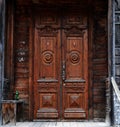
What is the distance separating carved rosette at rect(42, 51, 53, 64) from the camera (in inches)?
304

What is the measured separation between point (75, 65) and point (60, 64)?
0.31 metres

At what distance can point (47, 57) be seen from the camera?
25.4ft

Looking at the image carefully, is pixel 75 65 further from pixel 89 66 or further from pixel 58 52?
pixel 58 52

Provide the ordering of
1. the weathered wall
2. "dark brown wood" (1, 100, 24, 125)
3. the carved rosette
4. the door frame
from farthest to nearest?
the carved rosette
the door frame
the weathered wall
"dark brown wood" (1, 100, 24, 125)

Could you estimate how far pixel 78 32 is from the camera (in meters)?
7.77

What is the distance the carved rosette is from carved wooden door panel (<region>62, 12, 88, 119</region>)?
27 centimetres

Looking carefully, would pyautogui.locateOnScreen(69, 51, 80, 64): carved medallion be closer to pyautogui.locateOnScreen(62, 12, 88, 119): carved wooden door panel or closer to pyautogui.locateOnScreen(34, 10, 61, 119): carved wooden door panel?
pyautogui.locateOnScreen(62, 12, 88, 119): carved wooden door panel

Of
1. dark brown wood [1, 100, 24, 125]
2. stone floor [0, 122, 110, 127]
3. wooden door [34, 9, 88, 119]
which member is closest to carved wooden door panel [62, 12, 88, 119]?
wooden door [34, 9, 88, 119]

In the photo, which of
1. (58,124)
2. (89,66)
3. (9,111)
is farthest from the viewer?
(89,66)

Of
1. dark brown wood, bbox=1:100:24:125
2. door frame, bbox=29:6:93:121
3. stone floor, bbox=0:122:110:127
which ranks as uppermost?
door frame, bbox=29:6:93:121

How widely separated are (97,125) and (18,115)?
1.63 meters

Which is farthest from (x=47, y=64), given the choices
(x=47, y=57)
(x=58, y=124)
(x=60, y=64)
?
(x=58, y=124)

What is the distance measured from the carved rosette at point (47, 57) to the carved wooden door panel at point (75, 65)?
0.27 meters

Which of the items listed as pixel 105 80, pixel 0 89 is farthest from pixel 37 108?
pixel 105 80
